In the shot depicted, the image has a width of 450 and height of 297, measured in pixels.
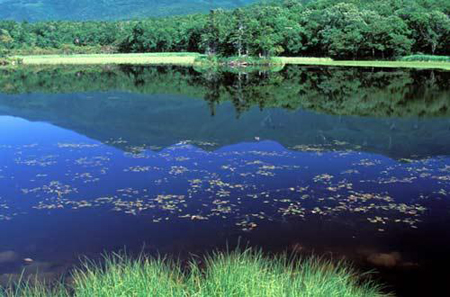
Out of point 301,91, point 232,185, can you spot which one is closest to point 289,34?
point 301,91

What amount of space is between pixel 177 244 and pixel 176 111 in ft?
62.2

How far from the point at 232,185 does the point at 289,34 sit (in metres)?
79.0

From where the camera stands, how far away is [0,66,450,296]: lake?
9.41m

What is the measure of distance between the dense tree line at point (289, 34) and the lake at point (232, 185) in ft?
170

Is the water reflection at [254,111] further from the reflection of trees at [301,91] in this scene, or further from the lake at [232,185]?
the lake at [232,185]

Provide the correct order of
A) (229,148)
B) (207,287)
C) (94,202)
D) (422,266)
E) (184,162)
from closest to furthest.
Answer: (207,287), (422,266), (94,202), (184,162), (229,148)

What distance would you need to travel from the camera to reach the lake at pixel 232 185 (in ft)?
30.9

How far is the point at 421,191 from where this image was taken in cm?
1288

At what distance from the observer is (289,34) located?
87.9 meters

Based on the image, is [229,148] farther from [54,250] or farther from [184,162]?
[54,250]

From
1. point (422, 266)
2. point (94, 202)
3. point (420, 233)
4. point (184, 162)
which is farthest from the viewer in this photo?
point (184, 162)

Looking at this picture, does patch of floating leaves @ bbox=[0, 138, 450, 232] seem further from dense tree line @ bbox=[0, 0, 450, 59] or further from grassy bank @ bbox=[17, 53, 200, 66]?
grassy bank @ bbox=[17, 53, 200, 66]

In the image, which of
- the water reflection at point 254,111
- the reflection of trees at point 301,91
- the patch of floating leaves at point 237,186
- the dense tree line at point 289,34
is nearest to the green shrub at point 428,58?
the dense tree line at point 289,34

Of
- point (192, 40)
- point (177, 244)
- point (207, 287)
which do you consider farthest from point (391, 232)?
point (192, 40)
